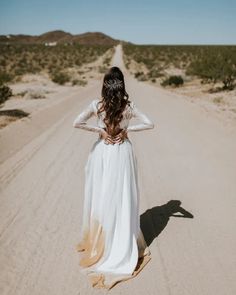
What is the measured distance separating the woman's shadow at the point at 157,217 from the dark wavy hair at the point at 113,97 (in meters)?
1.92

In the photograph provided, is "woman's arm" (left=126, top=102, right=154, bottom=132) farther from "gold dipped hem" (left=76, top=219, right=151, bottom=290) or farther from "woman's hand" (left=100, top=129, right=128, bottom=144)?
"gold dipped hem" (left=76, top=219, right=151, bottom=290)

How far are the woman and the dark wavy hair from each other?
1 cm

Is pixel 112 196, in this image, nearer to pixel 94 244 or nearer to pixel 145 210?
pixel 94 244

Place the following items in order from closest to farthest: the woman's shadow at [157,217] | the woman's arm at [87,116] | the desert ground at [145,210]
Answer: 1. the woman's arm at [87,116]
2. the desert ground at [145,210]
3. the woman's shadow at [157,217]

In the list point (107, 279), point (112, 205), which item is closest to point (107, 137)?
point (112, 205)

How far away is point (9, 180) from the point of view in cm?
776

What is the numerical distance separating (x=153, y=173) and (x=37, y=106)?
37.4 feet

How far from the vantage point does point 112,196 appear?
4.34 metres

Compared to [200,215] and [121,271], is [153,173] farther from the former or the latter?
[121,271]

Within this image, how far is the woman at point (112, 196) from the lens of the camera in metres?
4.23

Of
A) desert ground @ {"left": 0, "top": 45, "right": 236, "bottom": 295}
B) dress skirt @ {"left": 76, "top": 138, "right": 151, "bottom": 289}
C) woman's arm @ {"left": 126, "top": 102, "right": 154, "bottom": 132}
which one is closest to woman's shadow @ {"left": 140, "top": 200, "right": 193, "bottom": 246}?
desert ground @ {"left": 0, "top": 45, "right": 236, "bottom": 295}

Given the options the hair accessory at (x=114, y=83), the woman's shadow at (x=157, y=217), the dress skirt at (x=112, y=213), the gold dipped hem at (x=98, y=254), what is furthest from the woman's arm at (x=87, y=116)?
the woman's shadow at (x=157, y=217)

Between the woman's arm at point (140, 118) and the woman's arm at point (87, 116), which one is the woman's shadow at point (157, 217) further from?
the woman's arm at point (87, 116)

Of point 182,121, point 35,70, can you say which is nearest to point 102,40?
point 35,70
